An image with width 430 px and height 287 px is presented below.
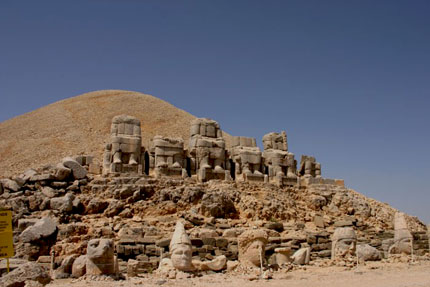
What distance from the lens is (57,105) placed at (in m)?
42.2

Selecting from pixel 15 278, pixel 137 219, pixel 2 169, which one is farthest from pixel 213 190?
pixel 2 169

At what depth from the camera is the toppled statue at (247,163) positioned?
1984cm

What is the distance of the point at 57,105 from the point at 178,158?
2727cm

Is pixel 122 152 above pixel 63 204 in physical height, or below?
above

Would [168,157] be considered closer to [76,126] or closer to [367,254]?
[367,254]

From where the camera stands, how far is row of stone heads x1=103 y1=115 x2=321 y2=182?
58.7 feet

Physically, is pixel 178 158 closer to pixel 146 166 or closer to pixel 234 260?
pixel 146 166

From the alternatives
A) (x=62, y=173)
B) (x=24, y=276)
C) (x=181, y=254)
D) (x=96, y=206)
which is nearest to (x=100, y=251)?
(x=181, y=254)

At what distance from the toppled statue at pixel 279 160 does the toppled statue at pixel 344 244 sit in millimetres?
6757

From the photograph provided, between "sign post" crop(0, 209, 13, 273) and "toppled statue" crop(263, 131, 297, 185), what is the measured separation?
43.3 ft

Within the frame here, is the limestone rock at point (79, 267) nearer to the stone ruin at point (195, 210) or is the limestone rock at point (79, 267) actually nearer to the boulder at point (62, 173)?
the stone ruin at point (195, 210)

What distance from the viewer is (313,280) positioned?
10.4 meters

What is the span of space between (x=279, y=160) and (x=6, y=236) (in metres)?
14.0

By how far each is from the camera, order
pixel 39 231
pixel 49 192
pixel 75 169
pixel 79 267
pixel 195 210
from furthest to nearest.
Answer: pixel 75 169, pixel 195 210, pixel 49 192, pixel 39 231, pixel 79 267
